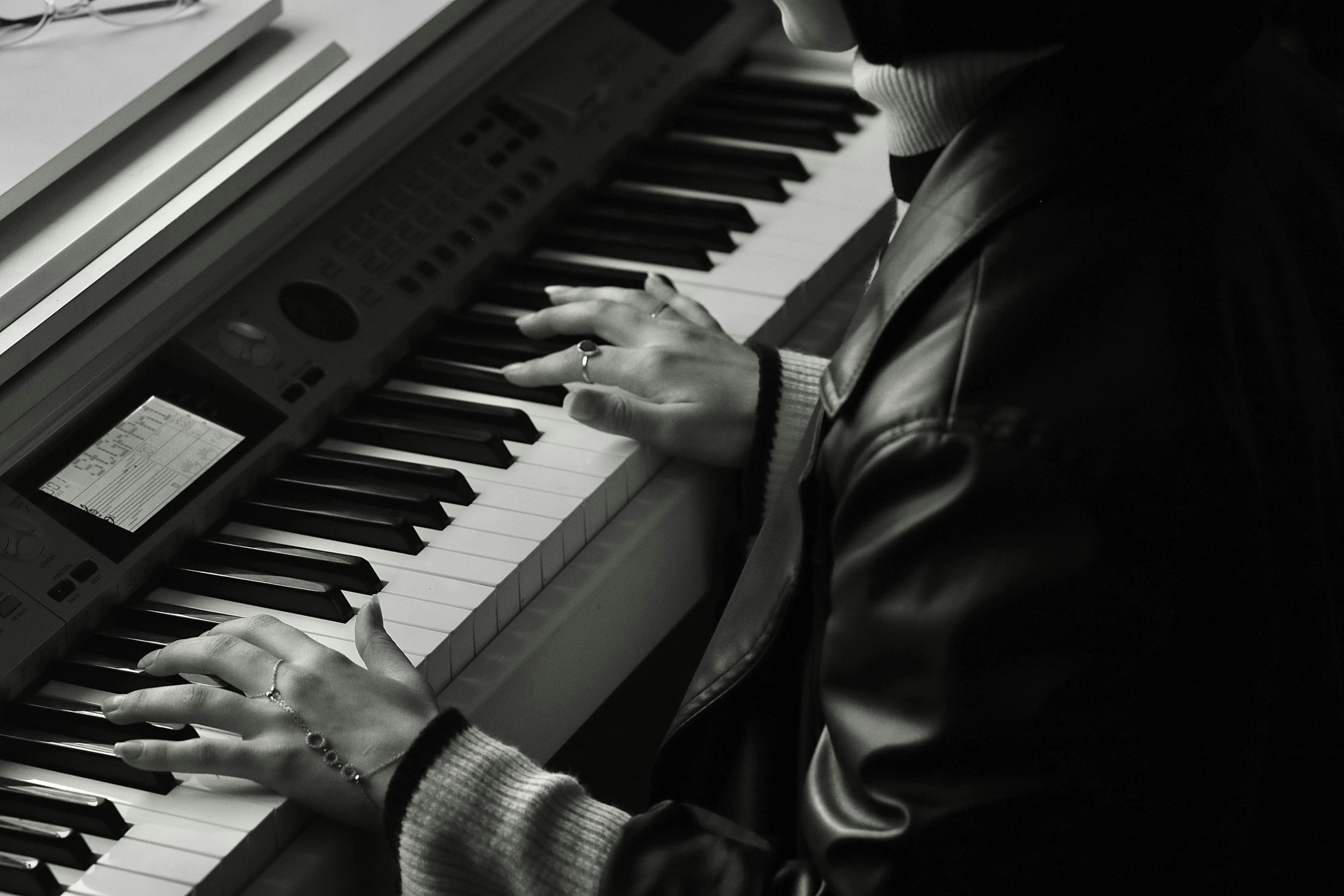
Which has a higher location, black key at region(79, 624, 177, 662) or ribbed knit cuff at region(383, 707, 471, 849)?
black key at region(79, 624, 177, 662)

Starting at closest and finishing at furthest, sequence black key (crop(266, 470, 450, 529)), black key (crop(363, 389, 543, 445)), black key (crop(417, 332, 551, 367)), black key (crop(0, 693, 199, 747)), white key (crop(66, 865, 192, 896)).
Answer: white key (crop(66, 865, 192, 896)) < black key (crop(0, 693, 199, 747)) < black key (crop(266, 470, 450, 529)) < black key (crop(363, 389, 543, 445)) < black key (crop(417, 332, 551, 367))

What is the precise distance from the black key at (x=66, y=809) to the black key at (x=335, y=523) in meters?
0.32

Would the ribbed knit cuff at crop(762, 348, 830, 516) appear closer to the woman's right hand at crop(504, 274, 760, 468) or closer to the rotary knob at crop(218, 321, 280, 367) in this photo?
the woman's right hand at crop(504, 274, 760, 468)

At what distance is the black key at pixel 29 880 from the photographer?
1032 millimetres

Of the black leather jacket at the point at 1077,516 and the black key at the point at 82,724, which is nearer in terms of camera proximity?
the black leather jacket at the point at 1077,516

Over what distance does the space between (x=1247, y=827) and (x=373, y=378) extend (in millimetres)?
922

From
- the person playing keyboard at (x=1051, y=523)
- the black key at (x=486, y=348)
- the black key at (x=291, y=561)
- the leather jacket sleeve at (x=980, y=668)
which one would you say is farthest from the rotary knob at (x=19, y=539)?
the leather jacket sleeve at (x=980, y=668)

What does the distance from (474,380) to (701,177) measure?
1.54ft

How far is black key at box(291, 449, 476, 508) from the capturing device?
1401 millimetres

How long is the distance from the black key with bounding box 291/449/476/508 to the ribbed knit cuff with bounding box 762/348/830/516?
0.27 m

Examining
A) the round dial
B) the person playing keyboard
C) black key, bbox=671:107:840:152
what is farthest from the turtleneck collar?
black key, bbox=671:107:840:152

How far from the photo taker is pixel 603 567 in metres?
1.38

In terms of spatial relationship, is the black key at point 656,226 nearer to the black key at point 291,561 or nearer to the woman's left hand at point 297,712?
the black key at point 291,561

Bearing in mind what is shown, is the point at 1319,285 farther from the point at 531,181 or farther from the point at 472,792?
the point at 531,181
